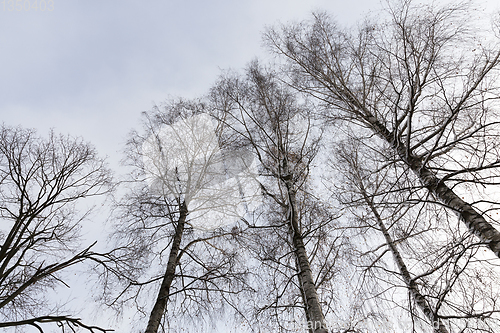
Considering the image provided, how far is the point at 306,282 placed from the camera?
3.96 meters

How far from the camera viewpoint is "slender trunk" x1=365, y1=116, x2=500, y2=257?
8.45 ft

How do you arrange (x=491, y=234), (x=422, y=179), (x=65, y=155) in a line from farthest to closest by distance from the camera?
(x=65, y=155) → (x=422, y=179) → (x=491, y=234)

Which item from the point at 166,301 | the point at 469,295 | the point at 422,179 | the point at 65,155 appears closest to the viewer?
the point at 469,295

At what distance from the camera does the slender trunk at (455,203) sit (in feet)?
8.45

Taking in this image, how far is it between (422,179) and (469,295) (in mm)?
1465

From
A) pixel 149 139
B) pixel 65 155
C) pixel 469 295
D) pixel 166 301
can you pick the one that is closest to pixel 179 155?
pixel 149 139

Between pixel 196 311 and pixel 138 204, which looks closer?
pixel 196 311

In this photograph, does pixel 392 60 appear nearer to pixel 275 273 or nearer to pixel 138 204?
pixel 275 273

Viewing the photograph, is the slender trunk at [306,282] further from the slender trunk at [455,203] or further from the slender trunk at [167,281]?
the slender trunk at [167,281]

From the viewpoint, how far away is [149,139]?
25.0 feet

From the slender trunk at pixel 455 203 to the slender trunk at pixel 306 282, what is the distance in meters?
1.97

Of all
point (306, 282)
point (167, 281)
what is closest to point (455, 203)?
point (306, 282)

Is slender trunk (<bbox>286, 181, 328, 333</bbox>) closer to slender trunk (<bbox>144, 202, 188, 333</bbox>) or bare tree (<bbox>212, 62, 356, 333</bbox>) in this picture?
bare tree (<bbox>212, 62, 356, 333</bbox>)

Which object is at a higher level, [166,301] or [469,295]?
[166,301]
